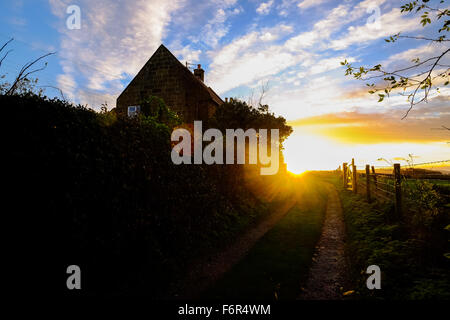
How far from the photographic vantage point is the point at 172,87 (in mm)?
24031

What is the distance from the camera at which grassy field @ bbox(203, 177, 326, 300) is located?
5.70 m

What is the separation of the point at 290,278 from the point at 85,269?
192 inches

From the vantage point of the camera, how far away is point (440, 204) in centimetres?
762

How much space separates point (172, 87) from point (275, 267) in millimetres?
20980

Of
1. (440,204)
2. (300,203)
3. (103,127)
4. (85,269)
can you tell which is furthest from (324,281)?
(300,203)

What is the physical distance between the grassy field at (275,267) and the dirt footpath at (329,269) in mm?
223

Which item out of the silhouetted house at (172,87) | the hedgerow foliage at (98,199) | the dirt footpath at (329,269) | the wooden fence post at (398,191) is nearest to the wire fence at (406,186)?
the wooden fence post at (398,191)

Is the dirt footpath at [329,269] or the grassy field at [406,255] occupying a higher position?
the grassy field at [406,255]

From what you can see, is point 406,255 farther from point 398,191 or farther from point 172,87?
point 172,87

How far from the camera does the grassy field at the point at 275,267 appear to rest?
5.70 metres

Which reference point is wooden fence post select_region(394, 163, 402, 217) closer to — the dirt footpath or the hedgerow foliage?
the dirt footpath

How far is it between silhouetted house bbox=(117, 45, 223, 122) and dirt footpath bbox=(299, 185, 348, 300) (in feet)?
54.2

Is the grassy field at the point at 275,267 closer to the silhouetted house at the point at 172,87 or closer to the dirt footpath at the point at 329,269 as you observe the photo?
the dirt footpath at the point at 329,269
